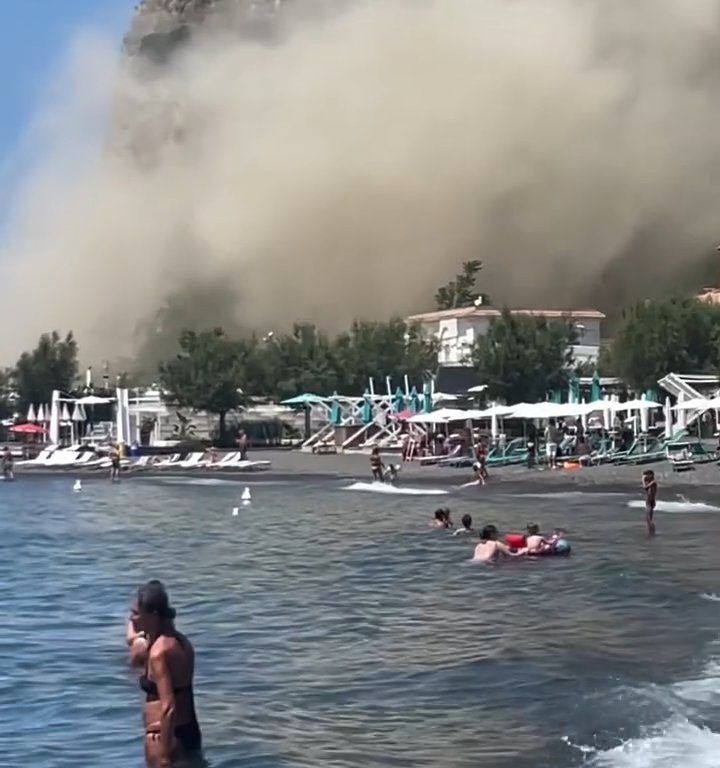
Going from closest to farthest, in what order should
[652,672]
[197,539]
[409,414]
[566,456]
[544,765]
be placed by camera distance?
[544,765], [652,672], [197,539], [566,456], [409,414]

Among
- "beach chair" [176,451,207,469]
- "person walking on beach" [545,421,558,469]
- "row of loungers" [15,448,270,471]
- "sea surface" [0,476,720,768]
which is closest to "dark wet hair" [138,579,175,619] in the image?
"sea surface" [0,476,720,768]

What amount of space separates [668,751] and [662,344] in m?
55.2

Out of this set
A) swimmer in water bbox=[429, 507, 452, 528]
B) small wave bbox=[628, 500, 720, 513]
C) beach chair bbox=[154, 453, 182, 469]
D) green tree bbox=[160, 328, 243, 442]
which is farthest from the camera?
green tree bbox=[160, 328, 243, 442]

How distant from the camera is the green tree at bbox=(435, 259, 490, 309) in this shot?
122625 mm

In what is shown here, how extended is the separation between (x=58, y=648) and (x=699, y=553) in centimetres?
1229

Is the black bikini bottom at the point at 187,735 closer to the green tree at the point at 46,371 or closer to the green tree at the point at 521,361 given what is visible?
the green tree at the point at 521,361

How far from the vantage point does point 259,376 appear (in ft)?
264

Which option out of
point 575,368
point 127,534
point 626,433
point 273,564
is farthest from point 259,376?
point 273,564

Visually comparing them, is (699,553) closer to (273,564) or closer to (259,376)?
(273,564)

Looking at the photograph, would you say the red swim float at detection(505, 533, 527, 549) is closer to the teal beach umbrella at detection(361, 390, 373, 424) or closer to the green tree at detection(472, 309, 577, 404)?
the green tree at detection(472, 309, 577, 404)

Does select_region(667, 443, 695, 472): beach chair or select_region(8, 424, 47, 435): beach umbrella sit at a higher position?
select_region(8, 424, 47, 435): beach umbrella

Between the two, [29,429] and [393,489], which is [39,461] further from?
[393,489]

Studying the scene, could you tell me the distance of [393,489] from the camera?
46000 millimetres

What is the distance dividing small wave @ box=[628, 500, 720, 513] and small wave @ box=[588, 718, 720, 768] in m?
22.9
